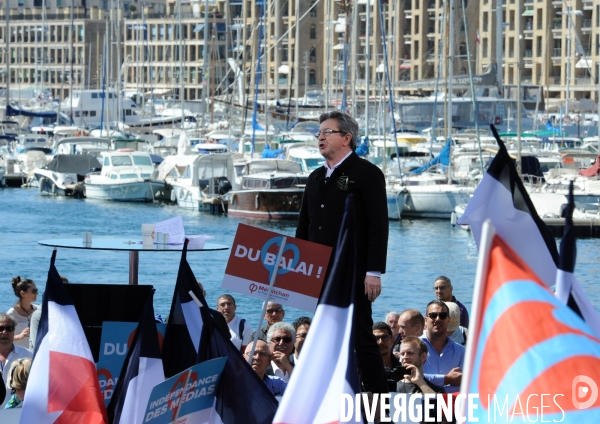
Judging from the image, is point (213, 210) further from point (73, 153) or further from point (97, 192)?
point (73, 153)

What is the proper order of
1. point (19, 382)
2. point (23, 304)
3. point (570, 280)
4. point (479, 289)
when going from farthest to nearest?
1. point (23, 304)
2. point (19, 382)
3. point (570, 280)
4. point (479, 289)

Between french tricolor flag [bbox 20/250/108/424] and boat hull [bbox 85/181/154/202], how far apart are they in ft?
134

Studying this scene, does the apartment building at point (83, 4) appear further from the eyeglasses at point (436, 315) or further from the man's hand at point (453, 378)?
the man's hand at point (453, 378)

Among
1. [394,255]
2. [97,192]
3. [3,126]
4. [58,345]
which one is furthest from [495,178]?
[3,126]

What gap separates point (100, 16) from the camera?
12850 centimetres

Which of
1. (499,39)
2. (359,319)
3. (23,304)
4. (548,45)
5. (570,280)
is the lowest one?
(23,304)

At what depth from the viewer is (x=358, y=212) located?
6797 mm

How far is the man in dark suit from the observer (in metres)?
6.63

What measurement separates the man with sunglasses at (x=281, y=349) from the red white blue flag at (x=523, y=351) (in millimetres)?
3897

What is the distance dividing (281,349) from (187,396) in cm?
237

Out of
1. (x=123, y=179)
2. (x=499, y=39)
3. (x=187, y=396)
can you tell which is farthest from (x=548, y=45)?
(x=187, y=396)

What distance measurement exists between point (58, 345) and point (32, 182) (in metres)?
50.2

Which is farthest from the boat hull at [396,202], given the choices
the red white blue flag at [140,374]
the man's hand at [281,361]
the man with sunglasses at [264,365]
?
the red white blue flag at [140,374]

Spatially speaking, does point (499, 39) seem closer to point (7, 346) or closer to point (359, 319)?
point (7, 346)
